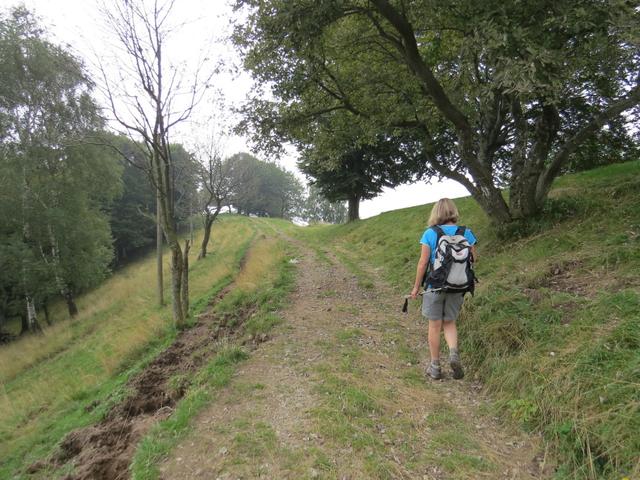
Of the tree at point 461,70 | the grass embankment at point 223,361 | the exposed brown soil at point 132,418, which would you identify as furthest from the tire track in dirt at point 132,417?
the tree at point 461,70

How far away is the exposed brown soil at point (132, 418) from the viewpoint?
149 inches

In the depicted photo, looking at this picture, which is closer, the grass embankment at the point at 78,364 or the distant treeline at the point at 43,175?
the grass embankment at the point at 78,364

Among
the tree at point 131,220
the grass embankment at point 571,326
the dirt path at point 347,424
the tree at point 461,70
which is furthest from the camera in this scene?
the tree at point 131,220

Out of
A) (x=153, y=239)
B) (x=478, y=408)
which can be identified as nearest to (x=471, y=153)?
(x=478, y=408)

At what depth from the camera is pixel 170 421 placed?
391cm

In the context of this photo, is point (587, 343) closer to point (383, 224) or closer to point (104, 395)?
point (104, 395)

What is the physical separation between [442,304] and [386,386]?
122 cm

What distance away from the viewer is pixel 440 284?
154 inches

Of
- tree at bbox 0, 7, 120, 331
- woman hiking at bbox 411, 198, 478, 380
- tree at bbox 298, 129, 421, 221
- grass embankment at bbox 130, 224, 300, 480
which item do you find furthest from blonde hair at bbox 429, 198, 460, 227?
tree at bbox 0, 7, 120, 331

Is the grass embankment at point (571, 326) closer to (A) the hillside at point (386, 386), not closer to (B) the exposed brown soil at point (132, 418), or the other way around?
(A) the hillside at point (386, 386)

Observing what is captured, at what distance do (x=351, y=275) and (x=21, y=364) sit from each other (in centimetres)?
1294

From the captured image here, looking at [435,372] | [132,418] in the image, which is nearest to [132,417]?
[132,418]

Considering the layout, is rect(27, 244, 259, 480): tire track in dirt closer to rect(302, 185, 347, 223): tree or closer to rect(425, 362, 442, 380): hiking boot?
rect(425, 362, 442, 380): hiking boot

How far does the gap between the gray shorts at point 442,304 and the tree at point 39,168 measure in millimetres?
17376
